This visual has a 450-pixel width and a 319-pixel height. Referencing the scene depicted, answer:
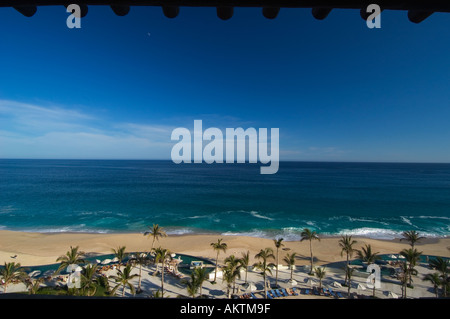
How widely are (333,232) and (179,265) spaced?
3118cm

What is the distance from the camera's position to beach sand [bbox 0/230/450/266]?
94.1 ft

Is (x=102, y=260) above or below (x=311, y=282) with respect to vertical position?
below

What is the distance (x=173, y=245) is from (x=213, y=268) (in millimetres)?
10495

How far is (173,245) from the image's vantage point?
32750mm

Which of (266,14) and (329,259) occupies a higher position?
(266,14)

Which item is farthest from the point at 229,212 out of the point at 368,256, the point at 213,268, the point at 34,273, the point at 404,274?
the point at 34,273

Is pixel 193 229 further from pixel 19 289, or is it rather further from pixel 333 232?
pixel 333 232

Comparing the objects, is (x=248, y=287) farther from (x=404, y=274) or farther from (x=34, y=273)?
(x=34, y=273)

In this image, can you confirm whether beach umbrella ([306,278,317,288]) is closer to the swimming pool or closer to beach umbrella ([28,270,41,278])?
the swimming pool

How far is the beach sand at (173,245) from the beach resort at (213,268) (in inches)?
5.6

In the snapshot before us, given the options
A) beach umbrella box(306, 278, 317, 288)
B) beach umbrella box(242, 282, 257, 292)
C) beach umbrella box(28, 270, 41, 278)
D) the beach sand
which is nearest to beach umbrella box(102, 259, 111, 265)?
the beach sand

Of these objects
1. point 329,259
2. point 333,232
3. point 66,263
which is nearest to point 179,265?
point 66,263
